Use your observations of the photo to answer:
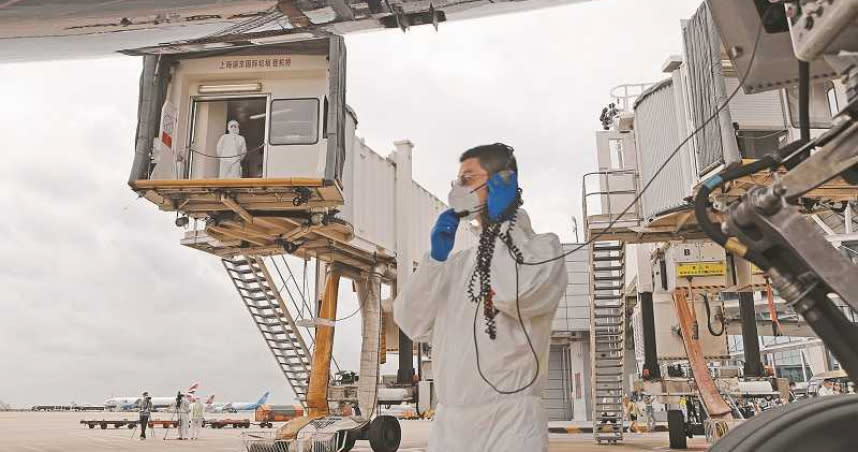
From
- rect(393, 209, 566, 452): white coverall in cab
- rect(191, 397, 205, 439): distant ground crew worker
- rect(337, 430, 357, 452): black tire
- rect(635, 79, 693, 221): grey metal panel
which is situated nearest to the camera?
rect(393, 209, 566, 452): white coverall in cab

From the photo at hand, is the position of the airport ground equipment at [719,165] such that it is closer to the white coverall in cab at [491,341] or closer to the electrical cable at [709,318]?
the electrical cable at [709,318]

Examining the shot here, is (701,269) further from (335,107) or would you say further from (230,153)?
(230,153)

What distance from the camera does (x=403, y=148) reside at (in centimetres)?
1761

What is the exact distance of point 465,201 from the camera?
322 cm

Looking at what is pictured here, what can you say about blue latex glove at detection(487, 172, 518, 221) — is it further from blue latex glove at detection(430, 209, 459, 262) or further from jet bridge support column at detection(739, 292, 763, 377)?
jet bridge support column at detection(739, 292, 763, 377)

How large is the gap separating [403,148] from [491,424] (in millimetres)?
15121

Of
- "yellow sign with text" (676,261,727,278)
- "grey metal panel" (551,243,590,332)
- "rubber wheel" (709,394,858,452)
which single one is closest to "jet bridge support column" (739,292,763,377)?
"yellow sign with text" (676,261,727,278)

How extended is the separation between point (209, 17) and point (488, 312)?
6.34 ft

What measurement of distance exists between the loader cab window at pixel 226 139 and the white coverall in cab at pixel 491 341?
347 inches

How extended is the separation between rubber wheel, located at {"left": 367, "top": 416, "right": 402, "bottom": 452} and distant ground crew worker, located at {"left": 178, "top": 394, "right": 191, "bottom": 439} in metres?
12.2

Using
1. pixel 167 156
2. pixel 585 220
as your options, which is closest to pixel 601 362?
pixel 585 220

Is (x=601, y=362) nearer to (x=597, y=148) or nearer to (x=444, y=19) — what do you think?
(x=597, y=148)

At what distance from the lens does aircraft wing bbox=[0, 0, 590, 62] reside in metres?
3.24

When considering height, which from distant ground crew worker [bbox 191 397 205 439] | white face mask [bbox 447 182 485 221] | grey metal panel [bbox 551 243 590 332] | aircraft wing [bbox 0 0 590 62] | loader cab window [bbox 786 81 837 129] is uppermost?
grey metal panel [bbox 551 243 590 332]
